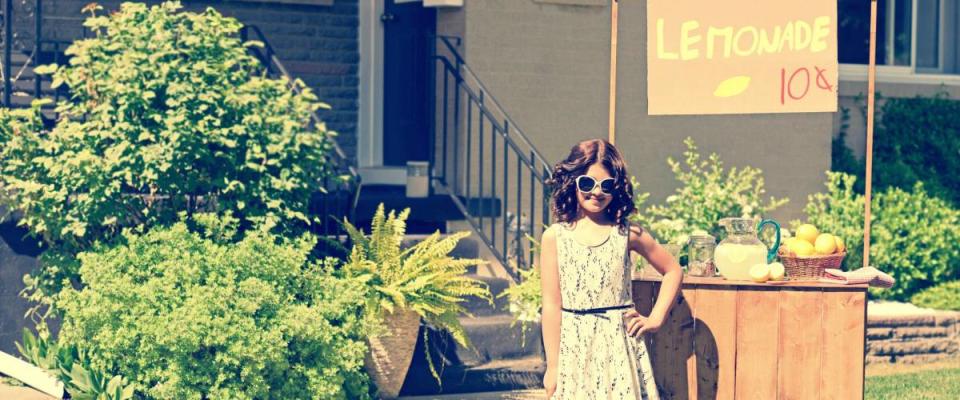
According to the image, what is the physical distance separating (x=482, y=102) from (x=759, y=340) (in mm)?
4047

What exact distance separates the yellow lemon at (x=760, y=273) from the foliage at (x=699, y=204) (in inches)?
141

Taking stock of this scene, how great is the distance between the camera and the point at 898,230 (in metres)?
11.7

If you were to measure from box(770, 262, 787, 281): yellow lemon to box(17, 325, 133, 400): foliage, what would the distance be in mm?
3211

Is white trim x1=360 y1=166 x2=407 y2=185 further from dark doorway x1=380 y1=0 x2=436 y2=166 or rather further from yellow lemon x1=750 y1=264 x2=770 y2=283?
yellow lemon x1=750 y1=264 x2=770 y2=283

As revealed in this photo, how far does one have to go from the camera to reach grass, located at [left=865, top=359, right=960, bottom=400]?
8945 mm

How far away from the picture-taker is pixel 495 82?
33.1 feet

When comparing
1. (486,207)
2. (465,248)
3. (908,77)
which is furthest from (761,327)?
(908,77)

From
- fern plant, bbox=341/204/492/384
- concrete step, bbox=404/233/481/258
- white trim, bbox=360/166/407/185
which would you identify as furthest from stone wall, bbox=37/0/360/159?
fern plant, bbox=341/204/492/384

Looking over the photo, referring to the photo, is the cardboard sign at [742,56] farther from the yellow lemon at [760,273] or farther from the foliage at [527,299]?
the foliage at [527,299]

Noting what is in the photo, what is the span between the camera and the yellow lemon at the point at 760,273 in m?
5.98

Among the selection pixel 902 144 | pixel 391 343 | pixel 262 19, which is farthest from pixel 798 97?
pixel 902 144

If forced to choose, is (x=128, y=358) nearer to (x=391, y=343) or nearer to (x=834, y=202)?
(x=391, y=343)

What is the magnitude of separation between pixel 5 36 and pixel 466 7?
3.15 m

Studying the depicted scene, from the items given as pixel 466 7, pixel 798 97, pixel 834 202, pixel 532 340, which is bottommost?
pixel 532 340
